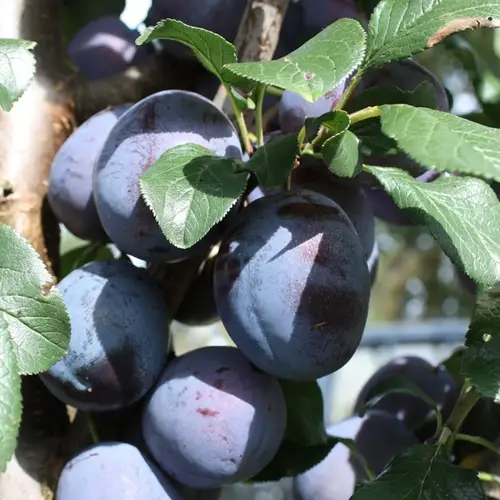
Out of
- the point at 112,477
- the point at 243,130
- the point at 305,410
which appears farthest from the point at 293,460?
the point at 243,130

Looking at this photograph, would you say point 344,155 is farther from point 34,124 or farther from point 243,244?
point 34,124

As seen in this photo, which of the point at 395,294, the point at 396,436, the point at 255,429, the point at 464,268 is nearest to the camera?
the point at 464,268

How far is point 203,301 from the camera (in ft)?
1.80

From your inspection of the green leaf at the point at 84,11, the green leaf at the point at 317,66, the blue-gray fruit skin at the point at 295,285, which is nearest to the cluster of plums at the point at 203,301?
the blue-gray fruit skin at the point at 295,285

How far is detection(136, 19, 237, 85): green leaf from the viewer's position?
389 millimetres

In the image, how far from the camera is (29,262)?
0.38 metres

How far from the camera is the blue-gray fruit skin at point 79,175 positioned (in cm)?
53

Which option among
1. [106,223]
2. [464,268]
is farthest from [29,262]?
[464,268]

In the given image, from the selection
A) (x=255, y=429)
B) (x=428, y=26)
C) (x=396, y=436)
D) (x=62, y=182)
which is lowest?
(x=396, y=436)

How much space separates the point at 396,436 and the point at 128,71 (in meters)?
0.38

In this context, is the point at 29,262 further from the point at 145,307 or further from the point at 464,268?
the point at 464,268

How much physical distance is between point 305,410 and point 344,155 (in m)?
0.24

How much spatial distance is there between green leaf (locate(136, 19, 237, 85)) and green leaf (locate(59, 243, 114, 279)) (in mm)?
236

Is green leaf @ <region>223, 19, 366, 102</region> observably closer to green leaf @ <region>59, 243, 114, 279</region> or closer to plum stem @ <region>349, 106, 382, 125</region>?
plum stem @ <region>349, 106, 382, 125</region>
